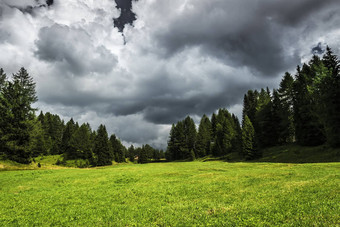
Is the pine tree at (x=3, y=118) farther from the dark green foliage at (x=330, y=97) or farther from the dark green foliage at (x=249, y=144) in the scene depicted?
the dark green foliage at (x=330, y=97)

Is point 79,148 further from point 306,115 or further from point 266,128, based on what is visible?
point 306,115

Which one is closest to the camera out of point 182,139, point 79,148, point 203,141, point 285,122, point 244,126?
point 244,126

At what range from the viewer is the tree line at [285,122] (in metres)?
41.0

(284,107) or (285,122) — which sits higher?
(284,107)

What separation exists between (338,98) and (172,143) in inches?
3279

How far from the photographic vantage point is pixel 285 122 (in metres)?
63.4

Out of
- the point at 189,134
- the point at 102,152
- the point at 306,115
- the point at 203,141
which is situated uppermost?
the point at 189,134

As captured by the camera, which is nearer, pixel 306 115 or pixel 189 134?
pixel 306 115

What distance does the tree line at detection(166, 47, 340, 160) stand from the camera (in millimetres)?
41031

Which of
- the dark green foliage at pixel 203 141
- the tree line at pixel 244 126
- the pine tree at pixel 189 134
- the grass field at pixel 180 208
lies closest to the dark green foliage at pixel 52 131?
the tree line at pixel 244 126

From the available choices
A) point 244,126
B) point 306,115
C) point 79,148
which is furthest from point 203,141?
point 79,148

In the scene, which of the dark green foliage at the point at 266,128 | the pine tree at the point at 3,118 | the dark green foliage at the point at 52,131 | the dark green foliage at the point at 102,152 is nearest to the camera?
the pine tree at the point at 3,118

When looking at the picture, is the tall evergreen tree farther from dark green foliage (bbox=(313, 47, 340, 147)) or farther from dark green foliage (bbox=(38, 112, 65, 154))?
dark green foliage (bbox=(313, 47, 340, 147))

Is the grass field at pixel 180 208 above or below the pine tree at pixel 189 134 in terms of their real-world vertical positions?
below
